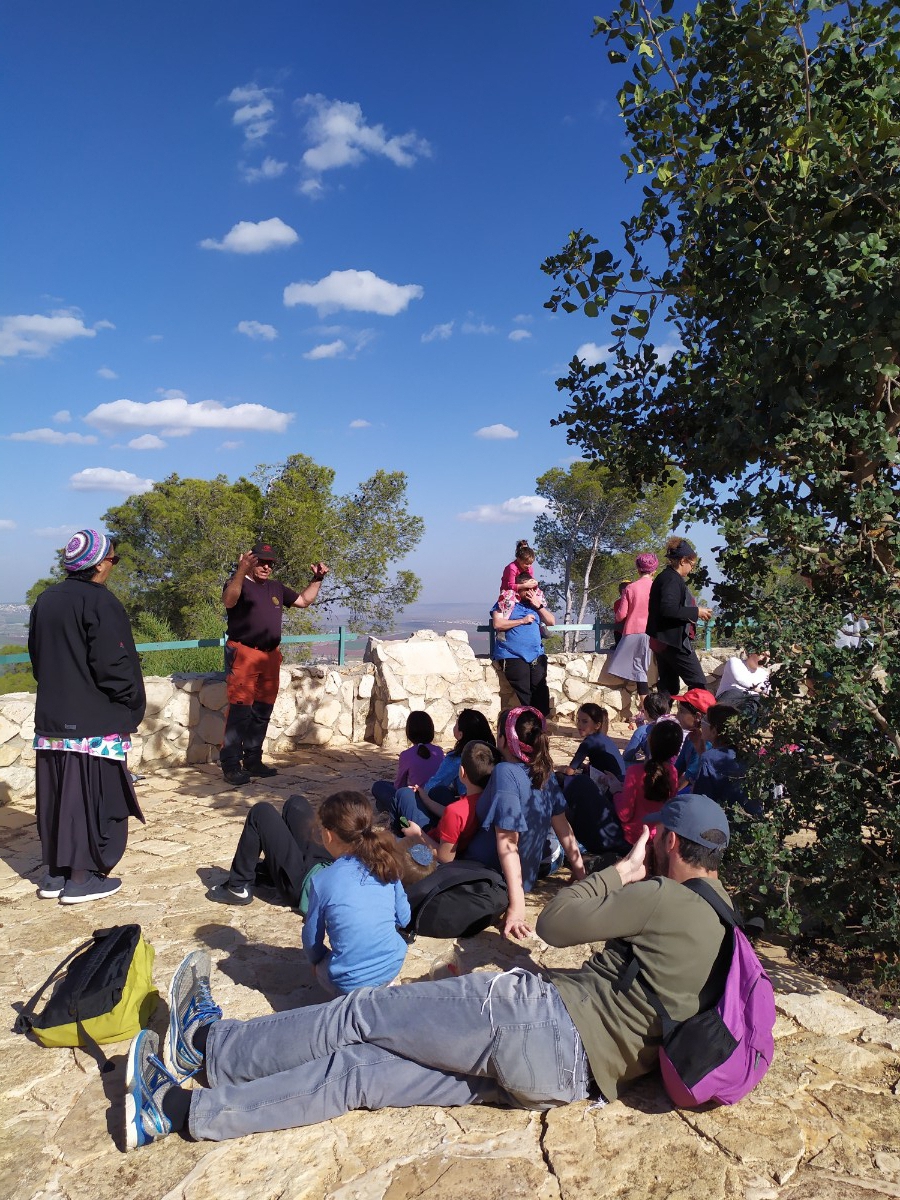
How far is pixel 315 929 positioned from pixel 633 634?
217 inches

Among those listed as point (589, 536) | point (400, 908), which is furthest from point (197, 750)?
point (589, 536)

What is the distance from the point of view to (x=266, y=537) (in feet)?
56.9

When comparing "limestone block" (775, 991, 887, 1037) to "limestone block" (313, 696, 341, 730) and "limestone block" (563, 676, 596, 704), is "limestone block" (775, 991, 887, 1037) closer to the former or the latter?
"limestone block" (313, 696, 341, 730)

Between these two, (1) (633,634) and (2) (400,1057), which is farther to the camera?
(1) (633,634)

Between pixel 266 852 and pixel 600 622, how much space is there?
7263 millimetres

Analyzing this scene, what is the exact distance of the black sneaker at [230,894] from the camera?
3.89m

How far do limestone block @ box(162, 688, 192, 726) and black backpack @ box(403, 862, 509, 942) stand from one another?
12.4 feet

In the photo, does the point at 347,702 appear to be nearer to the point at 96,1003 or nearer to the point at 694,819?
the point at 96,1003

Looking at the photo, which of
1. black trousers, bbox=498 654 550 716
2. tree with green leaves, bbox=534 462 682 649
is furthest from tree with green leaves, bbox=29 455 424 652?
black trousers, bbox=498 654 550 716

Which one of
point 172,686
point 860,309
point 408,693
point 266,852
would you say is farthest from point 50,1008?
point 408,693

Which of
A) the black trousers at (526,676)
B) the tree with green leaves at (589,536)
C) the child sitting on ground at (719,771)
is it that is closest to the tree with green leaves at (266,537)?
the tree with green leaves at (589,536)

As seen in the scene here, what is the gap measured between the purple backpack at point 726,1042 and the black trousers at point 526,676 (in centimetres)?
444

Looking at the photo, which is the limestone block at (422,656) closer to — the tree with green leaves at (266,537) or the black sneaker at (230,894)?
the black sneaker at (230,894)

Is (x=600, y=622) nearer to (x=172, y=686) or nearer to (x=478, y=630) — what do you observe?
(x=478, y=630)
